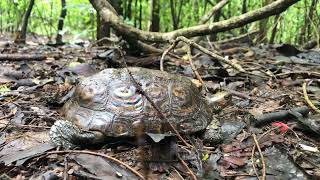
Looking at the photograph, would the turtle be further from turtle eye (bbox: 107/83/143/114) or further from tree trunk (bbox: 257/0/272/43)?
tree trunk (bbox: 257/0/272/43)

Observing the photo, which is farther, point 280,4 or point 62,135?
point 280,4

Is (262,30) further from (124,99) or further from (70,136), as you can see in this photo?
(70,136)

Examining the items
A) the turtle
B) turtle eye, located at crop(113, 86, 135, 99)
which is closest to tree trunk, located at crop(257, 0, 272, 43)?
the turtle

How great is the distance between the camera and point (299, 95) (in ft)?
17.6

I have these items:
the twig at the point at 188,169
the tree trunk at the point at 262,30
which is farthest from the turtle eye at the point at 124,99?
the tree trunk at the point at 262,30

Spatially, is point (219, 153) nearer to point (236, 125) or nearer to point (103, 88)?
point (236, 125)

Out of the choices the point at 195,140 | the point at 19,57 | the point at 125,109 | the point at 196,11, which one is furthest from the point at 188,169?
the point at 196,11

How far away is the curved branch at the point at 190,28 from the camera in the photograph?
5.48 m

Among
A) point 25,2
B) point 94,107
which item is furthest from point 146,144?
point 25,2

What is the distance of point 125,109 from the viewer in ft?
11.8

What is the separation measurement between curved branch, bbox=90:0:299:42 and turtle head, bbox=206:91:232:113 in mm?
1597

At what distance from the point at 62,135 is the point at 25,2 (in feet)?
27.6

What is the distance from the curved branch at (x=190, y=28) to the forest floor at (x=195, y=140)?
0.42 metres

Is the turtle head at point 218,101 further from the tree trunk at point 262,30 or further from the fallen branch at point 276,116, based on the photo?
the tree trunk at point 262,30
